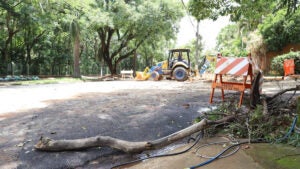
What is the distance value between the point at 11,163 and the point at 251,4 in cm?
793

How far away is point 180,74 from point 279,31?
951cm

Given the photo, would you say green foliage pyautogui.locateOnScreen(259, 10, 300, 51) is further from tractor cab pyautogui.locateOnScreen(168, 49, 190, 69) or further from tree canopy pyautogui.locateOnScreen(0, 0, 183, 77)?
tractor cab pyautogui.locateOnScreen(168, 49, 190, 69)

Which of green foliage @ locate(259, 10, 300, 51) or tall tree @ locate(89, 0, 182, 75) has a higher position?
tall tree @ locate(89, 0, 182, 75)

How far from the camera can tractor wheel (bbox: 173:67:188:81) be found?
14453 millimetres

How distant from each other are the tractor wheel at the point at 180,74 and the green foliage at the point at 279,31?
845 cm

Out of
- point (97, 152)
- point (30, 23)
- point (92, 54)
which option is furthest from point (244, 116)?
point (92, 54)

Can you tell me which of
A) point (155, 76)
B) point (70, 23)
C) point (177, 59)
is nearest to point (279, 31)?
point (177, 59)

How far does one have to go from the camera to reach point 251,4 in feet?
25.1

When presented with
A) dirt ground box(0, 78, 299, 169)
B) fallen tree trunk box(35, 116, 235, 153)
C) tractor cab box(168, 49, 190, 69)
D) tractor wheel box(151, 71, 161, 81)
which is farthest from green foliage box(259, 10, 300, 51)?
fallen tree trunk box(35, 116, 235, 153)

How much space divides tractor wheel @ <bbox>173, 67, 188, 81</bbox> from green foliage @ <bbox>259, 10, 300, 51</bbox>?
8.45 meters

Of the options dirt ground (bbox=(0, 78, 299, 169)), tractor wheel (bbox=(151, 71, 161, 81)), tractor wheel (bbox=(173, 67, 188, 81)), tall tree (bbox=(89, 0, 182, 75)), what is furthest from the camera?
tall tree (bbox=(89, 0, 182, 75))

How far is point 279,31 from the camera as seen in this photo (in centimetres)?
1803

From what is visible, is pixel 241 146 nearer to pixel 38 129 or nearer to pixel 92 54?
pixel 38 129

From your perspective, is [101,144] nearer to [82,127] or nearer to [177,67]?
[82,127]
